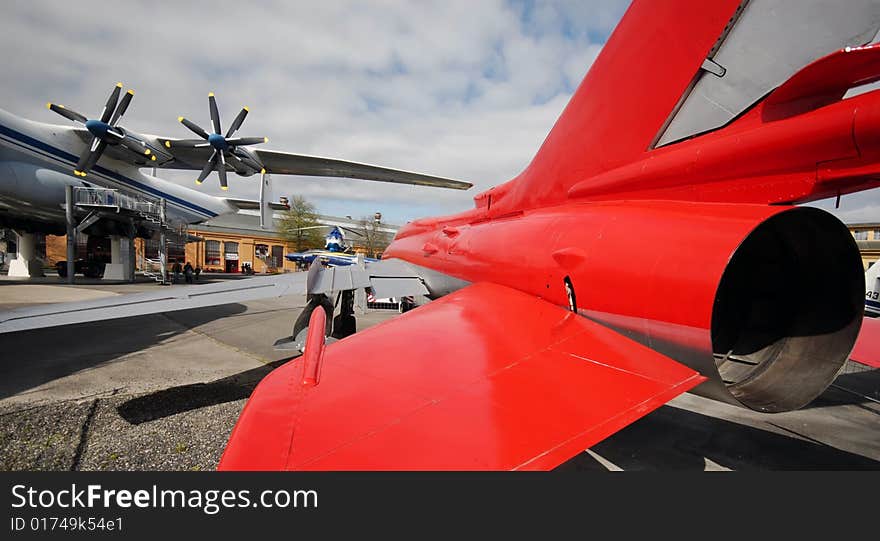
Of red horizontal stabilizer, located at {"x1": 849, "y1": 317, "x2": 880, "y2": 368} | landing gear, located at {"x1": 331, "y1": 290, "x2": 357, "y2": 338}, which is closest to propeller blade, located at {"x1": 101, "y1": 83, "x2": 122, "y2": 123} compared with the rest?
landing gear, located at {"x1": 331, "y1": 290, "x2": 357, "y2": 338}

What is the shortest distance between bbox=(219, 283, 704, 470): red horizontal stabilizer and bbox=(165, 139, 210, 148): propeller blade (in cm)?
1586

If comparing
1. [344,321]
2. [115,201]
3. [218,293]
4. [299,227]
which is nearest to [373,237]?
[299,227]

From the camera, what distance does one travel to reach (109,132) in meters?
14.3

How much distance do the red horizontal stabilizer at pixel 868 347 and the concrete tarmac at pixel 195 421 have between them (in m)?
1.18

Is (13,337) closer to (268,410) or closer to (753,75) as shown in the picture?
(268,410)

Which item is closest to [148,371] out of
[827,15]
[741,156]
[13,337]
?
[13,337]

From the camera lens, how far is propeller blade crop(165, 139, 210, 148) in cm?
1455

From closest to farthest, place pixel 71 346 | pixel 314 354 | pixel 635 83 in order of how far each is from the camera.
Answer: pixel 314 354, pixel 635 83, pixel 71 346

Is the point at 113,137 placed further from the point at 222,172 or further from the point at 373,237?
the point at 373,237

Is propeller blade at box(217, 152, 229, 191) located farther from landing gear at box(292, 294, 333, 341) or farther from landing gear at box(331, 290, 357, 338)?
landing gear at box(292, 294, 333, 341)

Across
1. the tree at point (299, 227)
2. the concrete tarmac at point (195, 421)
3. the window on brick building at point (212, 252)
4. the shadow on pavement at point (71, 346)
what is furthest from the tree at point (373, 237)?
the concrete tarmac at point (195, 421)

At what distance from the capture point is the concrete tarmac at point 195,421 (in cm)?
332

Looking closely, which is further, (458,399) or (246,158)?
(246,158)

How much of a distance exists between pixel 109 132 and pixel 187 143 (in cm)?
276
